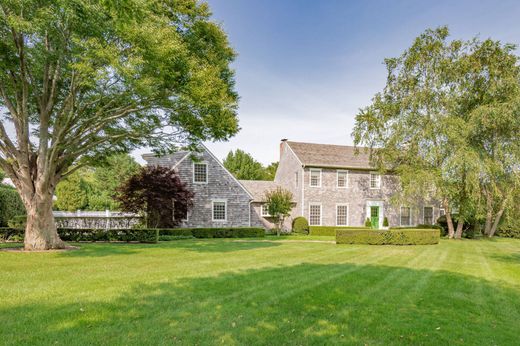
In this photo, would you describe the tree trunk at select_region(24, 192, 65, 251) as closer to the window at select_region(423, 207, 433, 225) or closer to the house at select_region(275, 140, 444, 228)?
the house at select_region(275, 140, 444, 228)

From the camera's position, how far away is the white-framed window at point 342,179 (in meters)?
28.5

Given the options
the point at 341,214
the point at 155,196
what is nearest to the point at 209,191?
the point at 155,196

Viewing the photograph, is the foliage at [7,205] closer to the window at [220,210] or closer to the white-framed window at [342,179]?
the window at [220,210]

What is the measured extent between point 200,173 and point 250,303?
63.7ft

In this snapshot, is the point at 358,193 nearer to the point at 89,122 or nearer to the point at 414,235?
the point at 414,235

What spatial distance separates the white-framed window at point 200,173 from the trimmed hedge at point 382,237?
439 inches

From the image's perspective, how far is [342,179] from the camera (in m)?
28.6

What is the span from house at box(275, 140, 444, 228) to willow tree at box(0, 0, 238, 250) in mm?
14766

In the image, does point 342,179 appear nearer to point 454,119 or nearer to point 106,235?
point 454,119

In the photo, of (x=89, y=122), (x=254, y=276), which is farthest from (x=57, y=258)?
(x=254, y=276)

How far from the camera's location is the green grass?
445cm

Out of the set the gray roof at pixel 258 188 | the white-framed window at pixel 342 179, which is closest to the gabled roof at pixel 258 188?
the gray roof at pixel 258 188

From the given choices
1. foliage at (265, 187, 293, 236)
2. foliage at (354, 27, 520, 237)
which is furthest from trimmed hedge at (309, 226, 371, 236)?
foliage at (354, 27, 520, 237)

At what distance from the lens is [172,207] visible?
21578 millimetres
